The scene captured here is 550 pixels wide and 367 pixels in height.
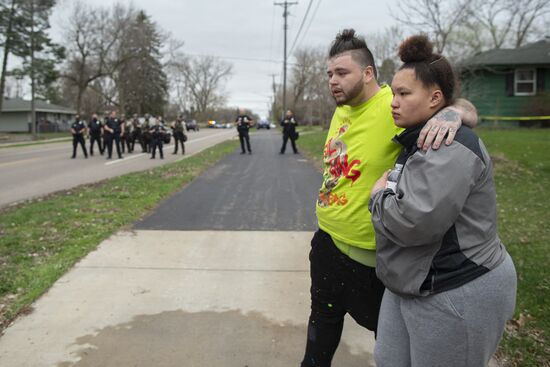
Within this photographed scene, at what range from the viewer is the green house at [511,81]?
79.6 feet

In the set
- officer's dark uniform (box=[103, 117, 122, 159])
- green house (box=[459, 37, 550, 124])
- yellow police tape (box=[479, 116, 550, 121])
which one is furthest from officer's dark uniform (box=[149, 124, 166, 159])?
yellow police tape (box=[479, 116, 550, 121])

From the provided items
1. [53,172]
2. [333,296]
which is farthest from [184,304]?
[53,172]

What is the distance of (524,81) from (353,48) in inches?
1034

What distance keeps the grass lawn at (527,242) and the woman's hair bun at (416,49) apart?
2213 mm

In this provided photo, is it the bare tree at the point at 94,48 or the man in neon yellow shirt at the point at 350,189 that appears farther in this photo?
the bare tree at the point at 94,48

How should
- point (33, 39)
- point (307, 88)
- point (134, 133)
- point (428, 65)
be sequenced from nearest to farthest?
point (428, 65) → point (134, 133) → point (33, 39) → point (307, 88)

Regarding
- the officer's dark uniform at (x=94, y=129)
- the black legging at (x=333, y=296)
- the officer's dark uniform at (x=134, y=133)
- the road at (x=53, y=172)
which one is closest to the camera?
the black legging at (x=333, y=296)

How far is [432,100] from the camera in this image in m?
1.81

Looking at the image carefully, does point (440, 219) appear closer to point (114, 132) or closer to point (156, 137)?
point (156, 137)

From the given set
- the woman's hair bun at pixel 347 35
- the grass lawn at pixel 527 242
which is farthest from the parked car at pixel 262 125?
the woman's hair bun at pixel 347 35

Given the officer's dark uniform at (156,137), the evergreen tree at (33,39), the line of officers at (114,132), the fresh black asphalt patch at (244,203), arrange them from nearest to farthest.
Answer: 1. the fresh black asphalt patch at (244,203)
2. the officer's dark uniform at (156,137)
3. the line of officers at (114,132)
4. the evergreen tree at (33,39)

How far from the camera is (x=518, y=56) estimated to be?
25.0 m

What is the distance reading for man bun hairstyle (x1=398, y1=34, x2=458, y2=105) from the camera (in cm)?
178

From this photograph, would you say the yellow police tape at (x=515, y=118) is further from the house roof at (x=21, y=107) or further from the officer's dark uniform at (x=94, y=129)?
the house roof at (x=21, y=107)
